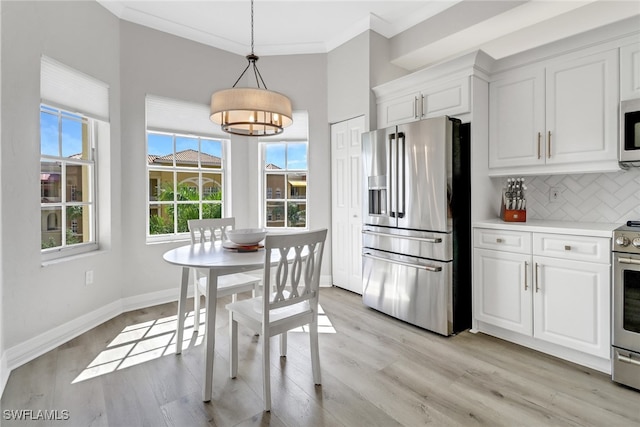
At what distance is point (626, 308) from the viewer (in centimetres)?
196

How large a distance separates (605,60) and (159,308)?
4350 millimetres

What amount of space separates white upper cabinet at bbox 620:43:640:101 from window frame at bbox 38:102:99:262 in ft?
13.7

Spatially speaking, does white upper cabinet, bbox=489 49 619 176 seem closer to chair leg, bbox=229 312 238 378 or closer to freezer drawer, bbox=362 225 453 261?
freezer drawer, bbox=362 225 453 261

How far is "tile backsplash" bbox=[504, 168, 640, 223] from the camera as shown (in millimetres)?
2424

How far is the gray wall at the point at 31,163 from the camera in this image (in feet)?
7.30

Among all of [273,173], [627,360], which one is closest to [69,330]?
[273,173]

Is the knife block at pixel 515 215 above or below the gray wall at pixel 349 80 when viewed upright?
below

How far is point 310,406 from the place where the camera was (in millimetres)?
Result: 1808

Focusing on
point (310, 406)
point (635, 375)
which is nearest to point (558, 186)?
point (635, 375)

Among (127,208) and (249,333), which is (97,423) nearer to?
(249,333)

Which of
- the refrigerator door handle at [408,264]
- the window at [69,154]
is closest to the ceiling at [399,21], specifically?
the window at [69,154]

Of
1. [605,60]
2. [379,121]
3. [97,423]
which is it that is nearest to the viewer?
[97,423]

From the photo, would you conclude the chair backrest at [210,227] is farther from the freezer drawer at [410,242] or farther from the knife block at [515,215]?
the knife block at [515,215]

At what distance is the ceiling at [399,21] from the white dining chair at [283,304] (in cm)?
256
